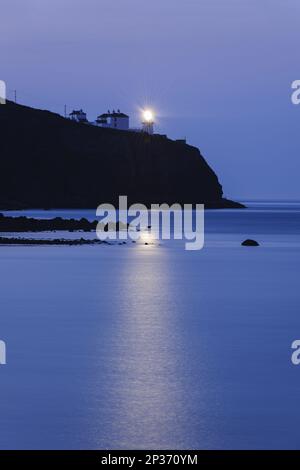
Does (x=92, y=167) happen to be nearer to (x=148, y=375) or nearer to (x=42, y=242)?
(x=42, y=242)

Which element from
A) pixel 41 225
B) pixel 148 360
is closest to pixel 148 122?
pixel 41 225

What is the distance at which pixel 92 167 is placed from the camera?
15112 centimetres

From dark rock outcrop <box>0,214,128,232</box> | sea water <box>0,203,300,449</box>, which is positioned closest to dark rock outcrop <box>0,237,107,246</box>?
dark rock outcrop <box>0,214,128,232</box>

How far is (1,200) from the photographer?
451 feet

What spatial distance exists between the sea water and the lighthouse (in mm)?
131698

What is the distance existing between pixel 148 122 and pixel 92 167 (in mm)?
24775

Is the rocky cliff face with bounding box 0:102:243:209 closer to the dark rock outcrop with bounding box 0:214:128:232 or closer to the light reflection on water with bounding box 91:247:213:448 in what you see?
the dark rock outcrop with bounding box 0:214:128:232

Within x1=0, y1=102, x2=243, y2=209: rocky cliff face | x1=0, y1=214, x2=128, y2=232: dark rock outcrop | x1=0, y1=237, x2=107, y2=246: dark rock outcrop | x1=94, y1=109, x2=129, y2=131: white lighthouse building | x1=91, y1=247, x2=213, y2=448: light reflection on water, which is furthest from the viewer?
x1=94, y1=109, x2=129, y2=131: white lighthouse building

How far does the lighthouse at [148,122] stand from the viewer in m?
170

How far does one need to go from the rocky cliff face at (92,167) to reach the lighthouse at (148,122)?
12945 mm

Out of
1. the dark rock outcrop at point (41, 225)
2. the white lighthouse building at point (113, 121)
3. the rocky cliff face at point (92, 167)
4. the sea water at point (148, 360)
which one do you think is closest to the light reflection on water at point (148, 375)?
the sea water at point (148, 360)

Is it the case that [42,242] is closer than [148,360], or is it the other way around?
[148,360]

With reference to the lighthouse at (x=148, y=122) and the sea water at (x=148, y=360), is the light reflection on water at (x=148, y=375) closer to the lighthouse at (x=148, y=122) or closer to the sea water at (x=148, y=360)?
the sea water at (x=148, y=360)

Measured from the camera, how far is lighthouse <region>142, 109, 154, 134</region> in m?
170
